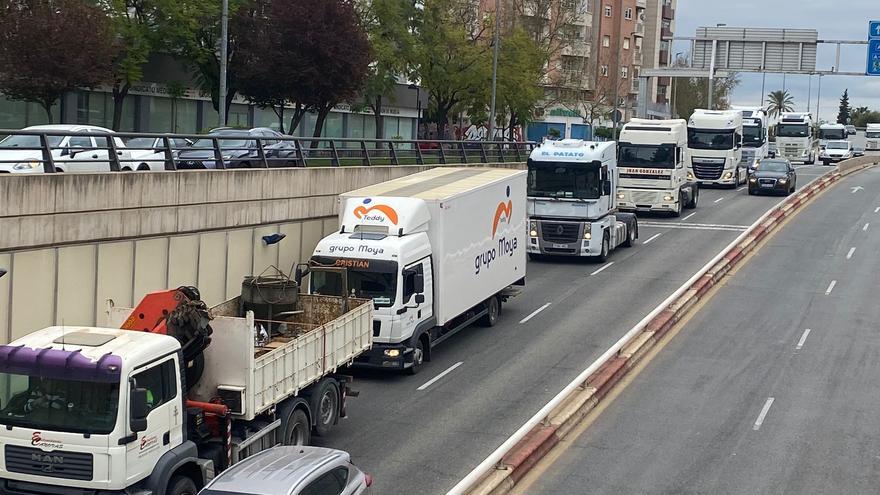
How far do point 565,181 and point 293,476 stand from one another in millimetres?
24810

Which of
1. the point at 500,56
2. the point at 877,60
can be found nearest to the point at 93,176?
the point at 500,56

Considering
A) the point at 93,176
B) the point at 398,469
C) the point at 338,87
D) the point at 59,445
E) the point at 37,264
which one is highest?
the point at 338,87

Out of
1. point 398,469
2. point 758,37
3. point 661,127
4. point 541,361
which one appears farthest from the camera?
point 758,37

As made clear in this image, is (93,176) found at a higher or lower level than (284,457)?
higher

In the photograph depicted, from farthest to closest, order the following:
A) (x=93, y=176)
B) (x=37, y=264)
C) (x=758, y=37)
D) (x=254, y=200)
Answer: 1. (x=758, y=37)
2. (x=254, y=200)
3. (x=93, y=176)
4. (x=37, y=264)

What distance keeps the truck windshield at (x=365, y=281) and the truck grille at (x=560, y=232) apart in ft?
47.0

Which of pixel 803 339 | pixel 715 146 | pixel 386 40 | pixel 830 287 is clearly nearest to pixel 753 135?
pixel 715 146

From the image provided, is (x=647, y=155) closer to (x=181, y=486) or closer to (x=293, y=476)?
(x=181, y=486)

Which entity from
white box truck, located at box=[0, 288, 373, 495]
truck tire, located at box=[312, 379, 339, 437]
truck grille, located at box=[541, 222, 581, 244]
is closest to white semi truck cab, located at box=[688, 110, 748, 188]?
truck grille, located at box=[541, 222, 581, 244]

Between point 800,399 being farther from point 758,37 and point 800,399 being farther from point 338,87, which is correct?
point 758,37

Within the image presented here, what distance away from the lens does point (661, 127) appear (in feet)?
148

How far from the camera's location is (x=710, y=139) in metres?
56.5

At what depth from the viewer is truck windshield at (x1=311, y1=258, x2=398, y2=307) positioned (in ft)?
72.8

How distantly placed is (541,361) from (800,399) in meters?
5.48
